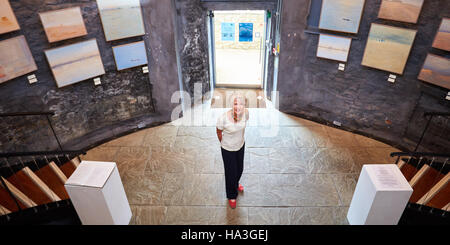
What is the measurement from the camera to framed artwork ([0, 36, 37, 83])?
498cm

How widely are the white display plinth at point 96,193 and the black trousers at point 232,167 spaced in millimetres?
1596

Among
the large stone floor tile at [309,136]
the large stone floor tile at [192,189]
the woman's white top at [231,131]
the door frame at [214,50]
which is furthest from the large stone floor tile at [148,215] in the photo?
the door frame at [214,50]

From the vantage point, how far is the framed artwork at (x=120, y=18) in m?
5.81

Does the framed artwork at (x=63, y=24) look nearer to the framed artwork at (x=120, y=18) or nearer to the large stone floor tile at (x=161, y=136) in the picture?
the framed artwork at (x=120, y=18)

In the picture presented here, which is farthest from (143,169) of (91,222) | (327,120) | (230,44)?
(230,44)

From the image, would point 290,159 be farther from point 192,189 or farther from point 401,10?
point 401,10

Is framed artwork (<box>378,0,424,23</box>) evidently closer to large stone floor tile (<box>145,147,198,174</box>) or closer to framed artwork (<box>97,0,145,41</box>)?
large stone floor tile (<box>145,147,198,174</box>)

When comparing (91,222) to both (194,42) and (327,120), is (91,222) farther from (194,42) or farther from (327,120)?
(327,120)

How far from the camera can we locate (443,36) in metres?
5.13

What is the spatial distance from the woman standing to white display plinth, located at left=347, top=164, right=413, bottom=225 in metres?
1.81

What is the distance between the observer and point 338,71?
21.8 feet

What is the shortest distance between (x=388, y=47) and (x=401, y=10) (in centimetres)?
68

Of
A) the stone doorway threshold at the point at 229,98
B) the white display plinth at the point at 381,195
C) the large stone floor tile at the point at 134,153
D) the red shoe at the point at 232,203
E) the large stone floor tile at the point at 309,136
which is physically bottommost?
the red shoe at the point at 232,203

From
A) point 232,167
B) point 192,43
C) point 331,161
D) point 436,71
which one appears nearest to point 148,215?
point 232,167
